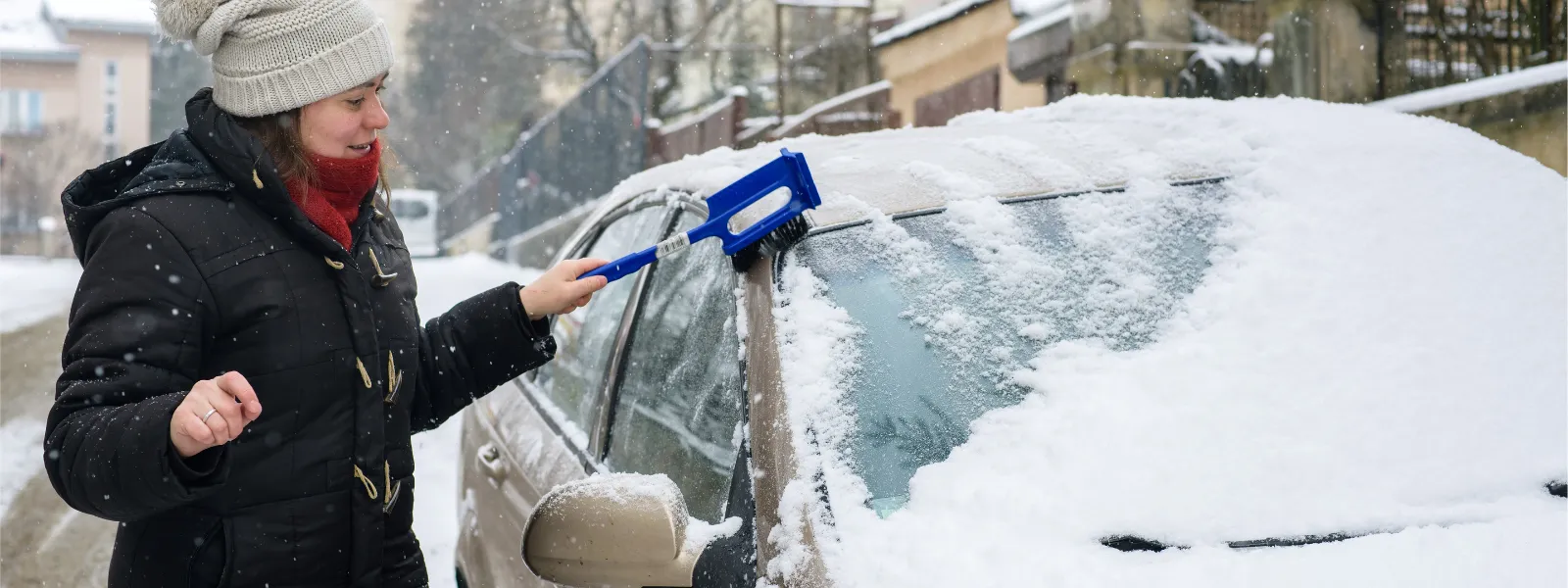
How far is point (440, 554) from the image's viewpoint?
5000mm

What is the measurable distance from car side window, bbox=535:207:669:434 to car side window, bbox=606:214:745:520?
15 cm

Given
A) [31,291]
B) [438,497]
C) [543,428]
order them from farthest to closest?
[31,291]
[438,497]
[543,428]

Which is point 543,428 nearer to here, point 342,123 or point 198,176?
point 342,123

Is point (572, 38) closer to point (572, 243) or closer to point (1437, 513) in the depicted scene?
point (572, 243)

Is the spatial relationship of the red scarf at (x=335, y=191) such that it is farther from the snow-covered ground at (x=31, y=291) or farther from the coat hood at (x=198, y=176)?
the snow-covered ground at (x=31, y=291)

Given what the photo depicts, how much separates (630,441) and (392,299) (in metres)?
0.52

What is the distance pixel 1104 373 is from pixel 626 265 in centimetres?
85

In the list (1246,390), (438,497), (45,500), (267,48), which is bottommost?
(45,500)

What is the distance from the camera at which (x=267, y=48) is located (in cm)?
207

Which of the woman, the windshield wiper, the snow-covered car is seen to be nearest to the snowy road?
the woman

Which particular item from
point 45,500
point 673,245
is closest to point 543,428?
point 673,245

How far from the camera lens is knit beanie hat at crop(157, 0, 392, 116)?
81.4 inches

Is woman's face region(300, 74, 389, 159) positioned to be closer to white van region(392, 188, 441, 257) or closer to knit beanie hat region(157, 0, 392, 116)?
knit beanie hat region(157, 0, 392, 116)

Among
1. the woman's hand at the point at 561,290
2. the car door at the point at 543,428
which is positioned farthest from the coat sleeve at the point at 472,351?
the car door at the point at 543,428
